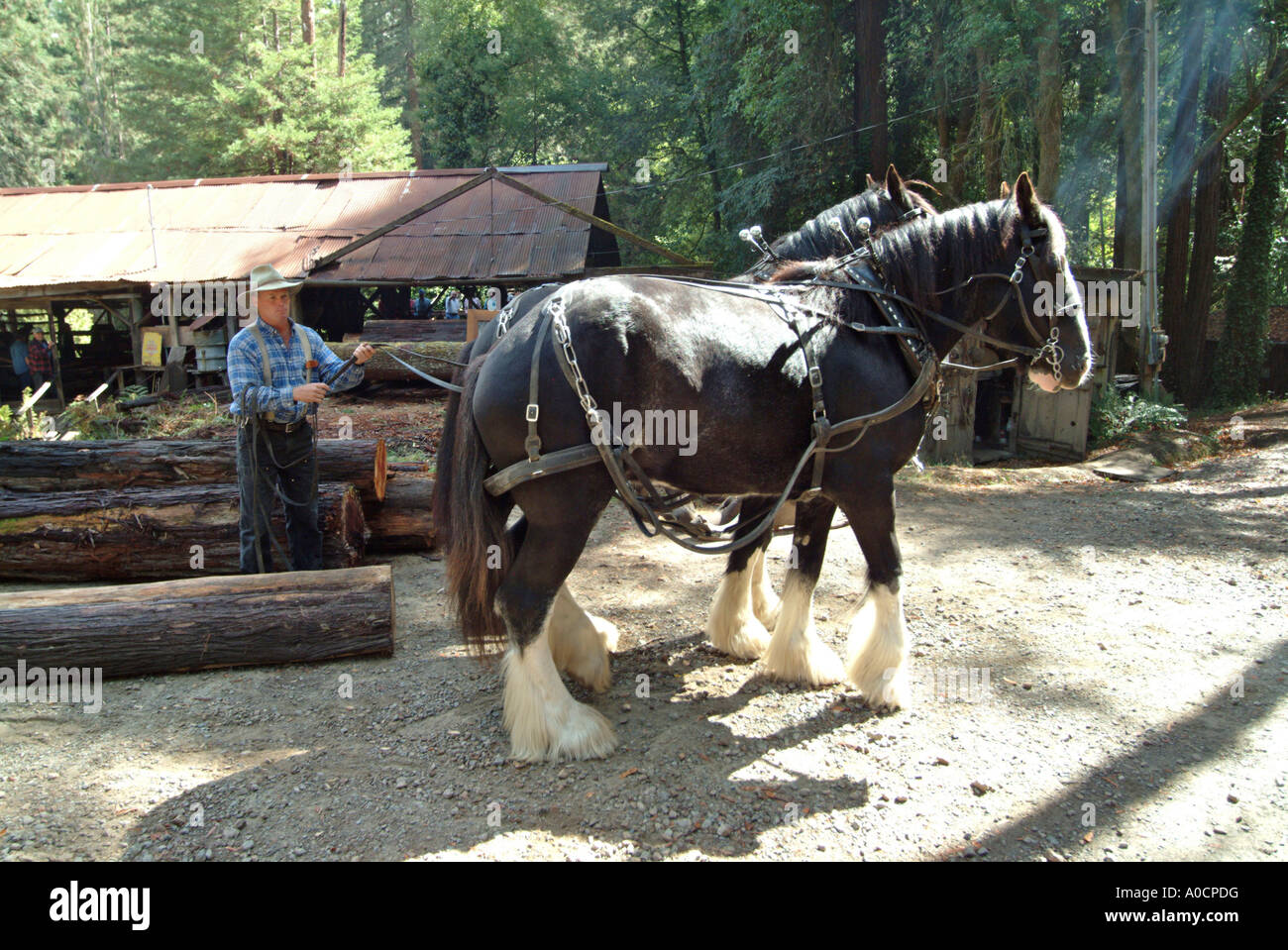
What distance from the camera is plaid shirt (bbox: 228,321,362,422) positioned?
4434mm

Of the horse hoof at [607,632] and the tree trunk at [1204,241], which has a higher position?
the tree trunk at [1204,241]

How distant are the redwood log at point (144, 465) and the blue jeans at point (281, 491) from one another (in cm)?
78

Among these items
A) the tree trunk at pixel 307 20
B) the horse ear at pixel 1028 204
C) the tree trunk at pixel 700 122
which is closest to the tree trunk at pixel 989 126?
the tree trunk at pixel 700 122

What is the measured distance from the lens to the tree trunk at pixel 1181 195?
1285cm

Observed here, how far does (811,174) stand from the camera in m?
16.2

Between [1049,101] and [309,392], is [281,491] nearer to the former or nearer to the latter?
[309,392]

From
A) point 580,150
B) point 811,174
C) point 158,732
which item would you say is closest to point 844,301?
point 158,732

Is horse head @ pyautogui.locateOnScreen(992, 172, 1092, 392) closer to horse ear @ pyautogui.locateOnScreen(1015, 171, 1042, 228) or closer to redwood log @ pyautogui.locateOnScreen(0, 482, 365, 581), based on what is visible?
horse ear @ pyautogui.locateOnScreen(1015, 171, 1042, 228)

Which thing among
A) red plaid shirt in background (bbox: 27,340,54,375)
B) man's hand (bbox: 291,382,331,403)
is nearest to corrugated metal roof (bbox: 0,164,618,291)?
red plaid shirt in background (bbox: 27,340,54,375)

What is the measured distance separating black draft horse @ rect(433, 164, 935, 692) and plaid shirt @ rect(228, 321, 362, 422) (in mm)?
1176

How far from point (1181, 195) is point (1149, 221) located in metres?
3.68

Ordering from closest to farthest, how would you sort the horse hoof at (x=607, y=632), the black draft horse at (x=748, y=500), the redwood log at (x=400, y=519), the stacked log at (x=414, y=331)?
the black draft horse at (x=748, y=500)
the horse hoof at (x=607, y=632)
the redwood log at (x=400, y=519)
the stacked log at (x=414, y=331)

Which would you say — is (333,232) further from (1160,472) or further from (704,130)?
(1160,472)

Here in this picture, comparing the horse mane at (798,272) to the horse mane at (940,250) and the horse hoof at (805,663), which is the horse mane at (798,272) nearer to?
the horse mane at (940,250)
